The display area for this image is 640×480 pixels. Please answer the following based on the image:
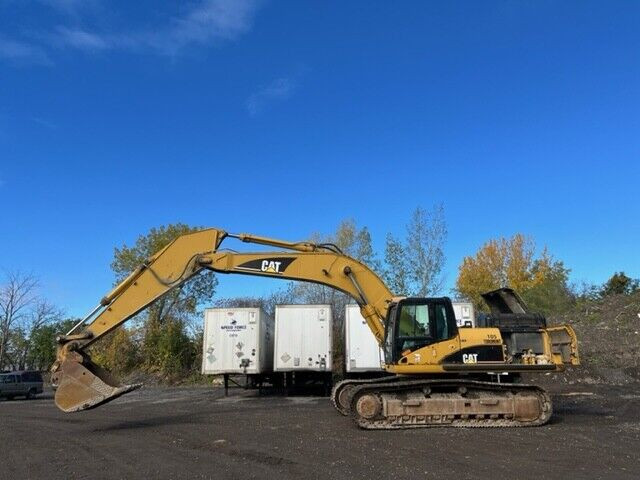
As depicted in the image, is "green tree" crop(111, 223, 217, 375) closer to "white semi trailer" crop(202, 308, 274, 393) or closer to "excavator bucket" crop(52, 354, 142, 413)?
"white semi trailer" crop(202, 308, 274, 393)

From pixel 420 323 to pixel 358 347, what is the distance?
9215 millimetres

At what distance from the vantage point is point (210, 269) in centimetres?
1327

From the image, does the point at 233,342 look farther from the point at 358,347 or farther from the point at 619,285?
the point at 619,285

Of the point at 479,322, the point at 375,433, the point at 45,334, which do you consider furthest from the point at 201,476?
the point at 45,334

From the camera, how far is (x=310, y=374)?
2342 cm

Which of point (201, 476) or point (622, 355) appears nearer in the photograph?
point (201, 476)

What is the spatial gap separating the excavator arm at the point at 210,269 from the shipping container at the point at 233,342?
8.97 meters

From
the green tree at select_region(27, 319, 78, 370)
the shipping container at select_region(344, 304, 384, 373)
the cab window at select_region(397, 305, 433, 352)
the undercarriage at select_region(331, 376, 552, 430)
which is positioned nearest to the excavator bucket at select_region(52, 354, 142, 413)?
the undercarriage at select_region(331, 376, 552, 430)

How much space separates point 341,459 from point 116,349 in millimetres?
32245

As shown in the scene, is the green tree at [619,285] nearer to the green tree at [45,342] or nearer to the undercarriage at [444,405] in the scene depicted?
the undercarriage at [444,405]

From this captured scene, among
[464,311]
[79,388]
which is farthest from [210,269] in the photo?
[464,311]

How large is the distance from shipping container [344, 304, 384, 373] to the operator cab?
868cm

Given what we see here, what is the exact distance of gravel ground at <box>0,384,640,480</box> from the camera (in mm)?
7852

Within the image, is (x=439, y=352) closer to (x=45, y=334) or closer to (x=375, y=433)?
(x=375, y=433)
